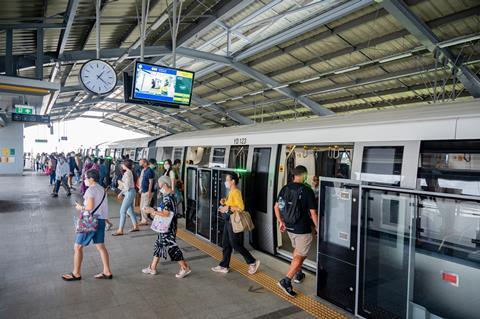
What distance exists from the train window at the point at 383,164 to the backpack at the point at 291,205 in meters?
0.88

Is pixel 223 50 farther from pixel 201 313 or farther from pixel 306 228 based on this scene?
pixel 201 313

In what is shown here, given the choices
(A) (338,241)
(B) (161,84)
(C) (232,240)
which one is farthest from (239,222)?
(B) (161,84)

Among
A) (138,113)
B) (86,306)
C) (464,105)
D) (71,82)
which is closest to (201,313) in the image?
(86,306)

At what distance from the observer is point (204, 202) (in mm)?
6969

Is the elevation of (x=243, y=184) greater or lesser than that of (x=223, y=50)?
lesser

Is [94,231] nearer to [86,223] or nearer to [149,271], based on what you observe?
[86,223]

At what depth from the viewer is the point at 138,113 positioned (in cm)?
3142

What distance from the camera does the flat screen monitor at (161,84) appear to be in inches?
250

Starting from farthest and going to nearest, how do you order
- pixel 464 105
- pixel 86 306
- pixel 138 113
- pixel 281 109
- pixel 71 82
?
1. pixel 138 113
2. pixel 281 109
3. pixel 71 82
4. pixel 86 306
5. pixel 464 105

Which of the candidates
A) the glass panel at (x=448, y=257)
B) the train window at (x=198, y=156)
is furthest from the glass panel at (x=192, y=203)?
the glass panel at (x=448, y=257)

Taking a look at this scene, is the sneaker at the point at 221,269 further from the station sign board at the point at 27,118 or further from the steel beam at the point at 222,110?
the steel beam at the point at 222,110

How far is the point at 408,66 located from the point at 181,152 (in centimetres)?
793

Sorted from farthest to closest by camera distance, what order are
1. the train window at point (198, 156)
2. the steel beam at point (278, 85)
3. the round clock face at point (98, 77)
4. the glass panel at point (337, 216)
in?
the steel beam at point (278, 85) < the train window at point (198, 156) < the round clock face at point (98, 77) < the glass panel at point (337, 216)

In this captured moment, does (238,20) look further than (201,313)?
Yes
